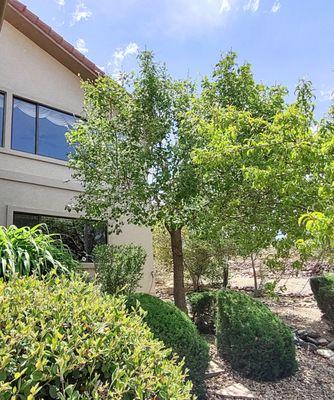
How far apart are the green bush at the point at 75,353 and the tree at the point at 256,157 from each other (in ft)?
9.10

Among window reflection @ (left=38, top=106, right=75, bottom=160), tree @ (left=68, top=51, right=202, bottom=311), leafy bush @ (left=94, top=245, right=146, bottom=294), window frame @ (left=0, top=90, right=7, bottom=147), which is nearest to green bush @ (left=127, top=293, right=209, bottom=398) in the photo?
tree @ (left=68, top=51, right=202, bottom=311)

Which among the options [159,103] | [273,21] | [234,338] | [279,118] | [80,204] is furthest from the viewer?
[273,21]

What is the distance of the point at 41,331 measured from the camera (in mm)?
2203

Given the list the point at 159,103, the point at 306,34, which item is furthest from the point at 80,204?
the point at 306,34

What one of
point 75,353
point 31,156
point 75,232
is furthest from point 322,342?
point 31,156

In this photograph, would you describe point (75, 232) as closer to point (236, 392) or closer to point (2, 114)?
point (2, 114)

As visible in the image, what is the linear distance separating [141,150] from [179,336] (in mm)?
4262

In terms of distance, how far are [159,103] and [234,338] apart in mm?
4874

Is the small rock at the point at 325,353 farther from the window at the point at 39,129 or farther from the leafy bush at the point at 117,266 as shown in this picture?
the window at the point at 39,129

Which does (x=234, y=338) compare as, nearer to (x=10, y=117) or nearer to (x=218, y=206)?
(x=218, y=206)

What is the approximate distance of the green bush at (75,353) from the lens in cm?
193

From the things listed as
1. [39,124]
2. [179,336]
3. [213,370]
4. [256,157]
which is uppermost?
[39,124]

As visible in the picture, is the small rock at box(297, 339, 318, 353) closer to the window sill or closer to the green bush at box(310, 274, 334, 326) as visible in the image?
the green bush at box(310, 274, 334, 326)

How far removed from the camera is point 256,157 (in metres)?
4.96
